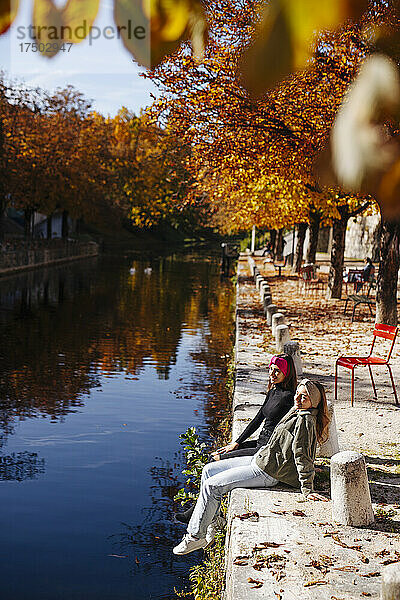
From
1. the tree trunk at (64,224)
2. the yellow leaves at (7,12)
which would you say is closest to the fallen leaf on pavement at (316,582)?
the yellow leaves at (7,12)

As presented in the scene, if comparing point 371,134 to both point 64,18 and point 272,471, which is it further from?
point 272,471

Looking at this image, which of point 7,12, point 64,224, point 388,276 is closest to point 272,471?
point 7,12

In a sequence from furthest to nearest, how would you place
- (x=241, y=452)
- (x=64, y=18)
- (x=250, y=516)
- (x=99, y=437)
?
(x=99, y=437) → (x=241, y=452) → (x=250, y=516) → (x=64, y=18)

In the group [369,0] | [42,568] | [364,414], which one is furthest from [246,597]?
[364,414]

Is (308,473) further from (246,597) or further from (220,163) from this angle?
(220,163)

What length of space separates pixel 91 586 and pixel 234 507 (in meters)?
1.75

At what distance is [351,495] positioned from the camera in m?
6.10

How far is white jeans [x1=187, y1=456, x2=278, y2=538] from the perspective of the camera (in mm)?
6875

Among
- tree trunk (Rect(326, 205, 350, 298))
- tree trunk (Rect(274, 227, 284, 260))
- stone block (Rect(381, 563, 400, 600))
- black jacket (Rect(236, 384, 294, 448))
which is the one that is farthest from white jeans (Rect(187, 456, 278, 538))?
tree trunk (Rect(274, 227, 284, 260))

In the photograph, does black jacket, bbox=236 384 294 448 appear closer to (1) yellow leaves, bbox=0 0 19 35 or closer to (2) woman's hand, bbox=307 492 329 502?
(2) woman's hand, bbox=307 492 329 502

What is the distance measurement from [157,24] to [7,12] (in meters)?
0.24

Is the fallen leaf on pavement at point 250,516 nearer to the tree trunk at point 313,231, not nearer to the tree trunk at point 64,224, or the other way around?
the tree trunk at point 313,231

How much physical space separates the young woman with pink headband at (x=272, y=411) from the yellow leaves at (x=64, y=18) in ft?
21.1

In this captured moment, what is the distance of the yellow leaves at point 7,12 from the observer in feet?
3.96
